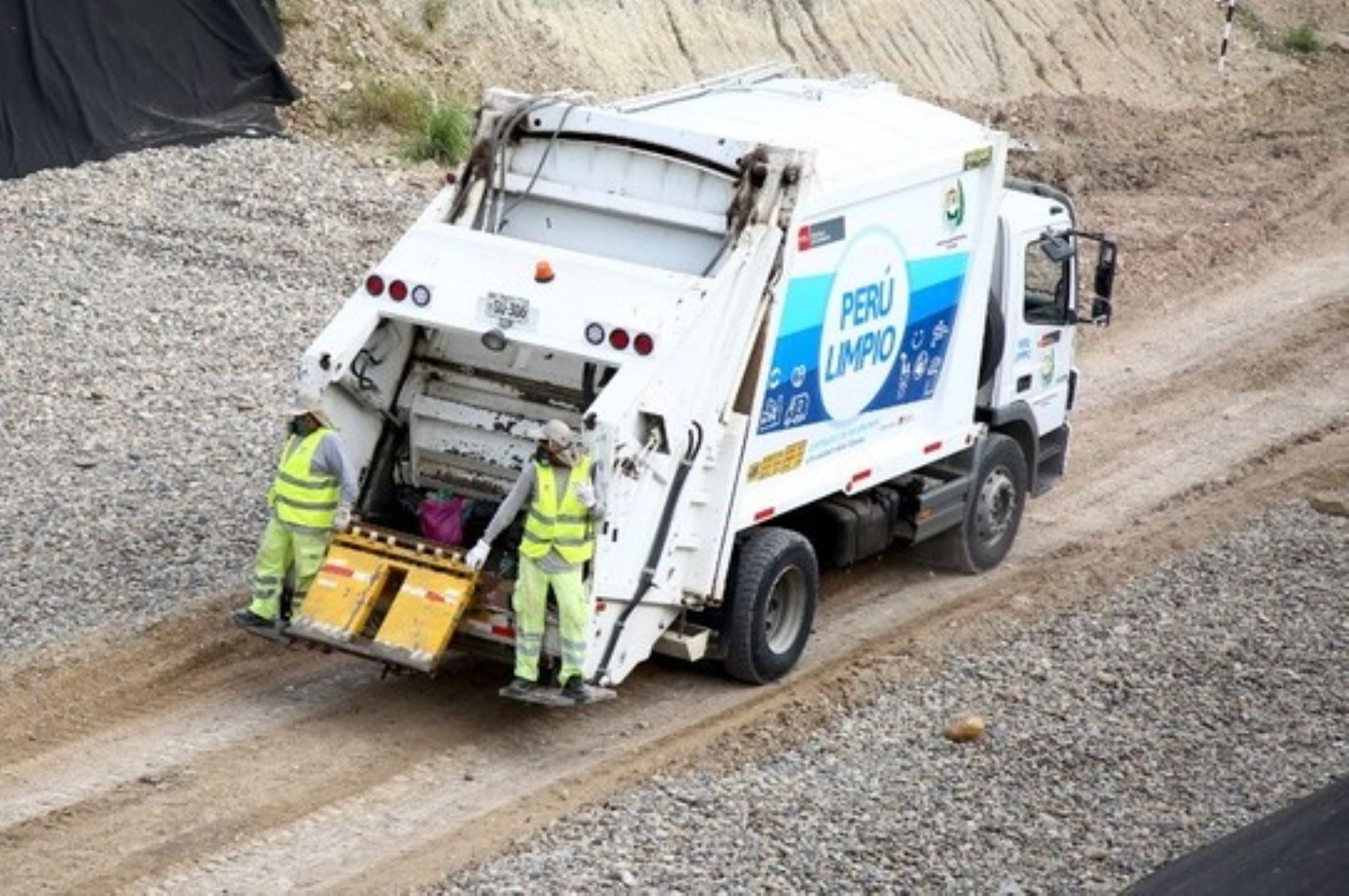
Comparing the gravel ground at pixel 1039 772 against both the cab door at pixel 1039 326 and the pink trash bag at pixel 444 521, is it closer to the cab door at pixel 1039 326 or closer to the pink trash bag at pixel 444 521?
the cab door at pixel 1039 326

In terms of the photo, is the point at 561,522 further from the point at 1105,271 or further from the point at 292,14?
the point at 292,14

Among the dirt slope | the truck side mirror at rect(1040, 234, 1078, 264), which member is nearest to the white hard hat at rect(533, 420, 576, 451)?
the truck side mirror at rect(1040, 234, 1078, 264)

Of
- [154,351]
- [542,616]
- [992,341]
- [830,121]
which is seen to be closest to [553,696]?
[542,616]

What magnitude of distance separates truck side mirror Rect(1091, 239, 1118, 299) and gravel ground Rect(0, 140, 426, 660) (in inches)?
224

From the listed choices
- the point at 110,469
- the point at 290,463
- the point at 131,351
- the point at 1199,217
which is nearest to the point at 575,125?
the point at 290,463

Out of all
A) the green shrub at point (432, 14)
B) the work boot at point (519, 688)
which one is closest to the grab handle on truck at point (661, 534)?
the work boot at point (519, 688)

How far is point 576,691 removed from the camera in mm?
13180

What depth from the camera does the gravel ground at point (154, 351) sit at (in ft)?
50.9

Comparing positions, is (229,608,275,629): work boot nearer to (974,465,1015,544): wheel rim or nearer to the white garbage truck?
the white garbage truck

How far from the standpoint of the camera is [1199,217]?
26047 mm

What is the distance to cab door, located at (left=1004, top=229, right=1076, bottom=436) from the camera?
16.7m

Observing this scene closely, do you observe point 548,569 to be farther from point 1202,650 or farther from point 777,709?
point 1202,650

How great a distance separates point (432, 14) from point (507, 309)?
13741mm

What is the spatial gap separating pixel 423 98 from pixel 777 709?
41.5ft
